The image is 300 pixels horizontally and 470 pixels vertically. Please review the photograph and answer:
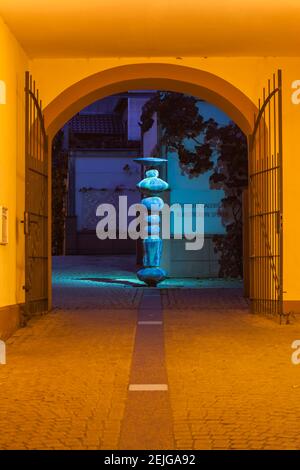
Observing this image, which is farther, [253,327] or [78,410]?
[253,327]

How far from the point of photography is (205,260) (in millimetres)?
20031

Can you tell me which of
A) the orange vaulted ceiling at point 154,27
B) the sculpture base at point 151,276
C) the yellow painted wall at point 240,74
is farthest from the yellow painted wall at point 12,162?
the sculpture base at point 151,276

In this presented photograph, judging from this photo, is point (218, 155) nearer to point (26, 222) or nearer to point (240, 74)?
point (240, 74)

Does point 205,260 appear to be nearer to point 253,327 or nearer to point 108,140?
point 253,327

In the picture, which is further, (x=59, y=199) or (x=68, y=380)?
(x=59, y=199)

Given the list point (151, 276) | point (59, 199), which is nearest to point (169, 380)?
point (151, 276)

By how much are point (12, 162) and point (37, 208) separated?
1.58 meters

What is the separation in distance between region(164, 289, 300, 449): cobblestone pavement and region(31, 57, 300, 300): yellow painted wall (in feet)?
8.28

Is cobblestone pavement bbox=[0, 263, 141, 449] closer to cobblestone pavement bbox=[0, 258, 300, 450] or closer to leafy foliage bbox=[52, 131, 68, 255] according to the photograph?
cobblestone pavement bbox=[0, 258, 300, 450]

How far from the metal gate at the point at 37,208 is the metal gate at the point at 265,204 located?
324 centimetres

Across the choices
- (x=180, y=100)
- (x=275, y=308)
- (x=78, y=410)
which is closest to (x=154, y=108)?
(x=180, y=100)

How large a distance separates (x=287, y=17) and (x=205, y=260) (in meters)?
11.4

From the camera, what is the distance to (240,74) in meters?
11.3

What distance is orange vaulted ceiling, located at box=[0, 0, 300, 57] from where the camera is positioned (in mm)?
8750
